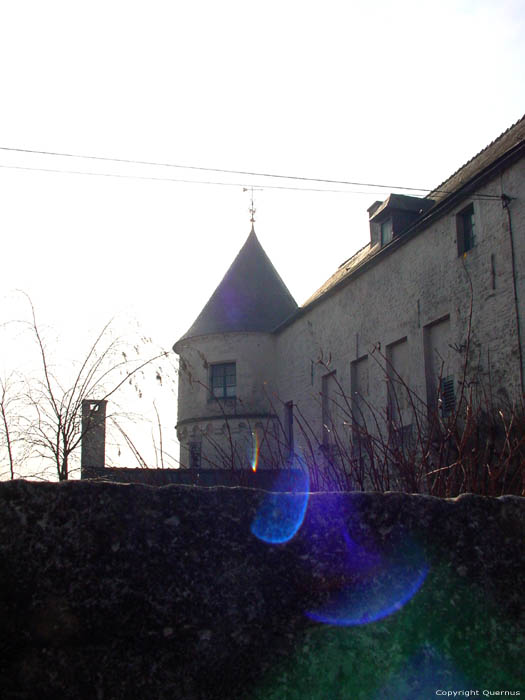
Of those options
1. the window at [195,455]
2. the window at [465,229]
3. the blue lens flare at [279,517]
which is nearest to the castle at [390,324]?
the window at [465,229]

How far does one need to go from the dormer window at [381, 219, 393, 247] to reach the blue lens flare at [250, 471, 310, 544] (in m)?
19.0

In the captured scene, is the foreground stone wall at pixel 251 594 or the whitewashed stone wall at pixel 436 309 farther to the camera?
the whitewashed stone wall at pixel 436 309

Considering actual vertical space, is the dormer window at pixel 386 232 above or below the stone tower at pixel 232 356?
above

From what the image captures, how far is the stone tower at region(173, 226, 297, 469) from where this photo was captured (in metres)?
27.7

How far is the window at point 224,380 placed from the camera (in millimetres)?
28594

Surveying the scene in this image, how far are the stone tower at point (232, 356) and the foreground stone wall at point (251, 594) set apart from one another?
24554mm

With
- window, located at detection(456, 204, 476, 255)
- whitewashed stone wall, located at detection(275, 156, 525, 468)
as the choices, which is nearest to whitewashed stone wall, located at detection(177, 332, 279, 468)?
whitewashed stone wall, located at detection(275, 156, 525, 468)

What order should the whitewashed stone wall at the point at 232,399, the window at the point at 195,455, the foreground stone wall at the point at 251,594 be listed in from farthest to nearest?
the whitewashed stone wall at the point at 232,399 → the window at the point at 195,455 → the foreground stone wall at the point at 251,594

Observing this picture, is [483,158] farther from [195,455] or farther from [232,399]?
[232,399]

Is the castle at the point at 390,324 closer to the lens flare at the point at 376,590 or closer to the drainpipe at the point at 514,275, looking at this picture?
the drainpipe at the point at 514,275

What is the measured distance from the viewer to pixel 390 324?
62.9ft

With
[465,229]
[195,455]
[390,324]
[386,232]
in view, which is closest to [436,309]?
[465,229]

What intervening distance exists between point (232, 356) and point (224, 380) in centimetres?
96

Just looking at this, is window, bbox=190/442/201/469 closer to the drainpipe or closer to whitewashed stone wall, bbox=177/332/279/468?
whitewashed stone wall, bbox=177/332/279/468
